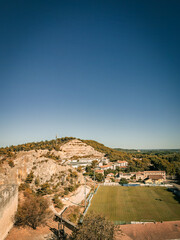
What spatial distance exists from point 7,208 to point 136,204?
25.5 meters

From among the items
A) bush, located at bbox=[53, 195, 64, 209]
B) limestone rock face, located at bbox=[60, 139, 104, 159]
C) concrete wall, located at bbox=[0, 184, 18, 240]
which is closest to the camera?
concrete wall, located at bbox=[0, 184, 18, 240]

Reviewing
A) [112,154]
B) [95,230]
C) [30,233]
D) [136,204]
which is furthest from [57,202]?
[112,154]

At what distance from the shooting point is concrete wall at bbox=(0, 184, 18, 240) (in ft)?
50.7

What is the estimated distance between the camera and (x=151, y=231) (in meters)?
20.5

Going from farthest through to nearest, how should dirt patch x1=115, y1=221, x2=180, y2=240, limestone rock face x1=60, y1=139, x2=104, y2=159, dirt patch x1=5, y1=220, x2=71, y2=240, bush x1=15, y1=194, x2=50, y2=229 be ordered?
1. limestone rock face x1=60, y1=139, x2=104, y2=159
2. dirt patch x1=115, y1=221, x2=180, y2=240
3. bush x1=15, y1=194, x2=50, y2=229
4. dirt patch x1=5, y1=220, x2=71, y2=240

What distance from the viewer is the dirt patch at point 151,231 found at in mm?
18955

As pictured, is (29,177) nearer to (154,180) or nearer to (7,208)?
(7,208)

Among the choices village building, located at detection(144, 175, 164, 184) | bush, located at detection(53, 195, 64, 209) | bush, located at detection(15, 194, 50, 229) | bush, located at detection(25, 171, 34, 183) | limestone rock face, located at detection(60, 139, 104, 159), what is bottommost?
village building, located at detection(144, 175, 164, 184)

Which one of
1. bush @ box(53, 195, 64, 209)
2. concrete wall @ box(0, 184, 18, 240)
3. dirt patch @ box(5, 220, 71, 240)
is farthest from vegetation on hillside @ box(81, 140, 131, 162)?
concrete wall @ box(0, 184, 18, 240)

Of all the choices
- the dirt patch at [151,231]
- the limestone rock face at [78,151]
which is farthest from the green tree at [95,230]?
the limestone rock face at [78,151]

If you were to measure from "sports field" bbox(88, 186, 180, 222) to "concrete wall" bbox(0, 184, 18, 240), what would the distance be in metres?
14.3

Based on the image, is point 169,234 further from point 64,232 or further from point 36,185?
point 36,185

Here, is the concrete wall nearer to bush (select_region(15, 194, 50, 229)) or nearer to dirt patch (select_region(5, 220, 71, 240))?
dirt patch (select_region(5, 220, 71, 240))

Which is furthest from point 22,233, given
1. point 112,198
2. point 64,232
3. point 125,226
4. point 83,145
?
point 83,145
